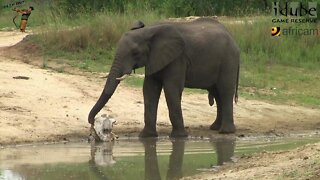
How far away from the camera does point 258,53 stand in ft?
74.8

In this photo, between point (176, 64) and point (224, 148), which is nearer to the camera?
point (224, 148)

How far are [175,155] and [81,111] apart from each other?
9.85 ft

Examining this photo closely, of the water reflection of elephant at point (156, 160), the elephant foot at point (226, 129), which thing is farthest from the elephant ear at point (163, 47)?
the elephant foot at point (226, 129)

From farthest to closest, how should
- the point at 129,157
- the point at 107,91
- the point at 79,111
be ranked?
the point at 79,111
the point at 107,91
the point at 129,157

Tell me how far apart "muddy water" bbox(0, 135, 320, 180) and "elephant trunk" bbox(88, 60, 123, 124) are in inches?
19.5

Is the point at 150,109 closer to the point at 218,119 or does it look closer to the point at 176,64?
the point at 176,64

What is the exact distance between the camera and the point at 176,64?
14.8 m

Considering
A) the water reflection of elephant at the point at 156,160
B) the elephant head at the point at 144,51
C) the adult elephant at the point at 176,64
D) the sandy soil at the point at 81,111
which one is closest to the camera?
the water reflection of elephant at the point at 156,160

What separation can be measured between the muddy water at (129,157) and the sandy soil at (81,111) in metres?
0.62

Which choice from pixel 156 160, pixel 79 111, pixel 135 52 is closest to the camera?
pixel 156 160

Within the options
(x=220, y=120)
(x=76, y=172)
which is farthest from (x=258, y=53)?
(x=76, y=172)

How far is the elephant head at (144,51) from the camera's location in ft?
46.7

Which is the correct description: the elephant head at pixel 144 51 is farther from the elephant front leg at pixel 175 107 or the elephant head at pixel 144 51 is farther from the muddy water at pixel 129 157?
the muddy water at pixel 129 157

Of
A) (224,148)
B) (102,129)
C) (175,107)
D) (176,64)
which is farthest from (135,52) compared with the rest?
(224,148)
